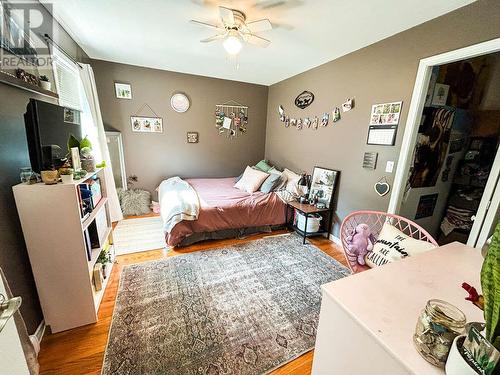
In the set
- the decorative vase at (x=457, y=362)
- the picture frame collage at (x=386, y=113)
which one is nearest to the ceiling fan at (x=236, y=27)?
the picture frame collage at (x=386, y=113)

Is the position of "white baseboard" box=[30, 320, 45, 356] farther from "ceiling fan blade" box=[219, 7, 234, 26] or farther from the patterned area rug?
"ceiling fan blade" box=[219, 7, 234, 26]

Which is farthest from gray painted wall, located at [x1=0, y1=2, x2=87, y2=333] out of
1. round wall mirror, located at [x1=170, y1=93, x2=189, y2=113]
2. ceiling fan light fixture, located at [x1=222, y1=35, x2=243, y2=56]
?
round wall mirror, located at [x1=170, y1=93, x2=189, y2=113]

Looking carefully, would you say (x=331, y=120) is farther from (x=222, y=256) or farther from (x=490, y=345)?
(x=490, y=345)

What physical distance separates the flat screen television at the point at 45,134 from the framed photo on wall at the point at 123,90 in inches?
81.9

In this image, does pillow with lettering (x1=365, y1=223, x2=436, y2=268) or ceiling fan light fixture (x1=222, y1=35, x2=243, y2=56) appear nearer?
pillow with lettering (x1=365, y1=223, x2=436, y2=268)

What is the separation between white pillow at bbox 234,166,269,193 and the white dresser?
2585mm

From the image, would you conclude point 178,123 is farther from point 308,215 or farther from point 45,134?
point 308,215

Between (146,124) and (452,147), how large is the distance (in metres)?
4.47

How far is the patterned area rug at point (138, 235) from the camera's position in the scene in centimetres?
263

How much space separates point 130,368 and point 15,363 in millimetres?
831

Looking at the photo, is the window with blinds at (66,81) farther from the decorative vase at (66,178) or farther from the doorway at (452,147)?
the doorway at (452,147)

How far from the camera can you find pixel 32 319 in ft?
4.56

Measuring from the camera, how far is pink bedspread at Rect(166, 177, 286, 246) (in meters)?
2.61
